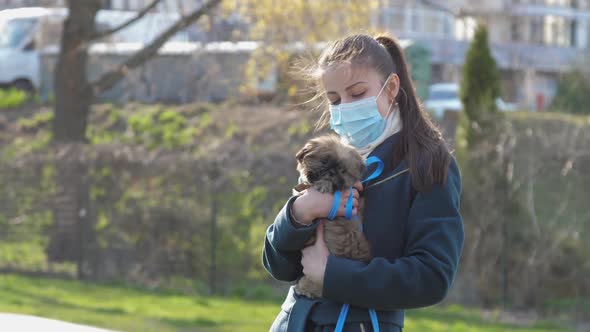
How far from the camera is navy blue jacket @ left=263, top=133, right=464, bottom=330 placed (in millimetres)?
2982

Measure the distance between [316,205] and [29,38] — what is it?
23.6 meters

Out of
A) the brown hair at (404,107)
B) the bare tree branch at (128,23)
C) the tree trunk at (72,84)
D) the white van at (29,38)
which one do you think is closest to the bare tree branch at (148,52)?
the tree trunk at (72,84)

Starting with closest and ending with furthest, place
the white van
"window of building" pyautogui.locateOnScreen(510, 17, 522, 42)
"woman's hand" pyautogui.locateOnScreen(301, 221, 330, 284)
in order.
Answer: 1. "woman's hand" pyautogui.locateOnScreen(301, 221, 330, 284)
2. the white van
3. "window of building" pyautogui.locateOnScreen(510, 17, 522, 42)

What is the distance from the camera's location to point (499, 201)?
569 inches

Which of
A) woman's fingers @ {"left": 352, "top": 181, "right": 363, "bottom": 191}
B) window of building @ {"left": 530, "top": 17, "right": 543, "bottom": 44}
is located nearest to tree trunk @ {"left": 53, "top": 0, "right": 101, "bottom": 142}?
woman's fingers @ {"left": 352, "top": 181, "right": 363, "bottom": 191}

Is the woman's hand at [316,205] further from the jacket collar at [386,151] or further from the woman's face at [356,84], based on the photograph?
the woman's face at [356,84]

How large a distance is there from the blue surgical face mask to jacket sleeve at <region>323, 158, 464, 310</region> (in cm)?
33

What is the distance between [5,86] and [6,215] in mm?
10605

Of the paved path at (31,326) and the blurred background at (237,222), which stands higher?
the paved path at (31,326)

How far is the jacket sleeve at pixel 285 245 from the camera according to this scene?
3.09 meters

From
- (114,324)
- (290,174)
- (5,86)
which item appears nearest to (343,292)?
(114,324)

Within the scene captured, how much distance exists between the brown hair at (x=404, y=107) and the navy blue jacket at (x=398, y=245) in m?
0.04

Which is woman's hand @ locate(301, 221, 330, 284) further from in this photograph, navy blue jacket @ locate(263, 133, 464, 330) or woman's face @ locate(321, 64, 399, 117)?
woman's face @ locate(321, 64, 399, 117)

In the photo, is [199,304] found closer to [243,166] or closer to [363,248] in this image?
[243,166]
